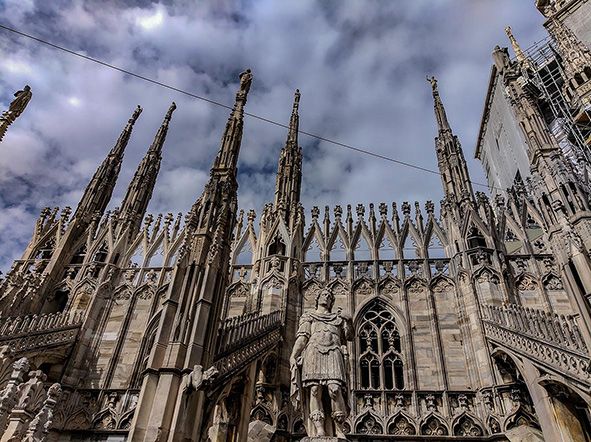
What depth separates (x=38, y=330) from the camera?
45.8 ft

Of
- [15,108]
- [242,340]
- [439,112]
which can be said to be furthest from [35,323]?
[439,112]

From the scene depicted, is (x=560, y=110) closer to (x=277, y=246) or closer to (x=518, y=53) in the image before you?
(x=518, y=53)

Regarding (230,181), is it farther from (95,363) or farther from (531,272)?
(531,272)

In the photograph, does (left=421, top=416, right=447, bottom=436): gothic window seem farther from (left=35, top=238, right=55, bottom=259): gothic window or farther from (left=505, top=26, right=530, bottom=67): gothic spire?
(left=505, top=26, right=530, bottom=67): gothic spire

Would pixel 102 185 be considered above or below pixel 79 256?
above

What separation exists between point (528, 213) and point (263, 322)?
11.4 m

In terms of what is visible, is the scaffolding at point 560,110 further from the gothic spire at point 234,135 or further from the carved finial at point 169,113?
the carved finial at point 169,113

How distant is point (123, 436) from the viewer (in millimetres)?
13375

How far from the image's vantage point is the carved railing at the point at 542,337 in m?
9.11

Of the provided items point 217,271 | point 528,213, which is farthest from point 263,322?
point 528,213

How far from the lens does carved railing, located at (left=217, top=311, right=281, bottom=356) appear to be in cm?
1007

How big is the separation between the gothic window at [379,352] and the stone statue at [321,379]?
24.7ft

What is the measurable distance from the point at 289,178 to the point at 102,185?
10.2 m

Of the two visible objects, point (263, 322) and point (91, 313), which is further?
point (91, 313)
